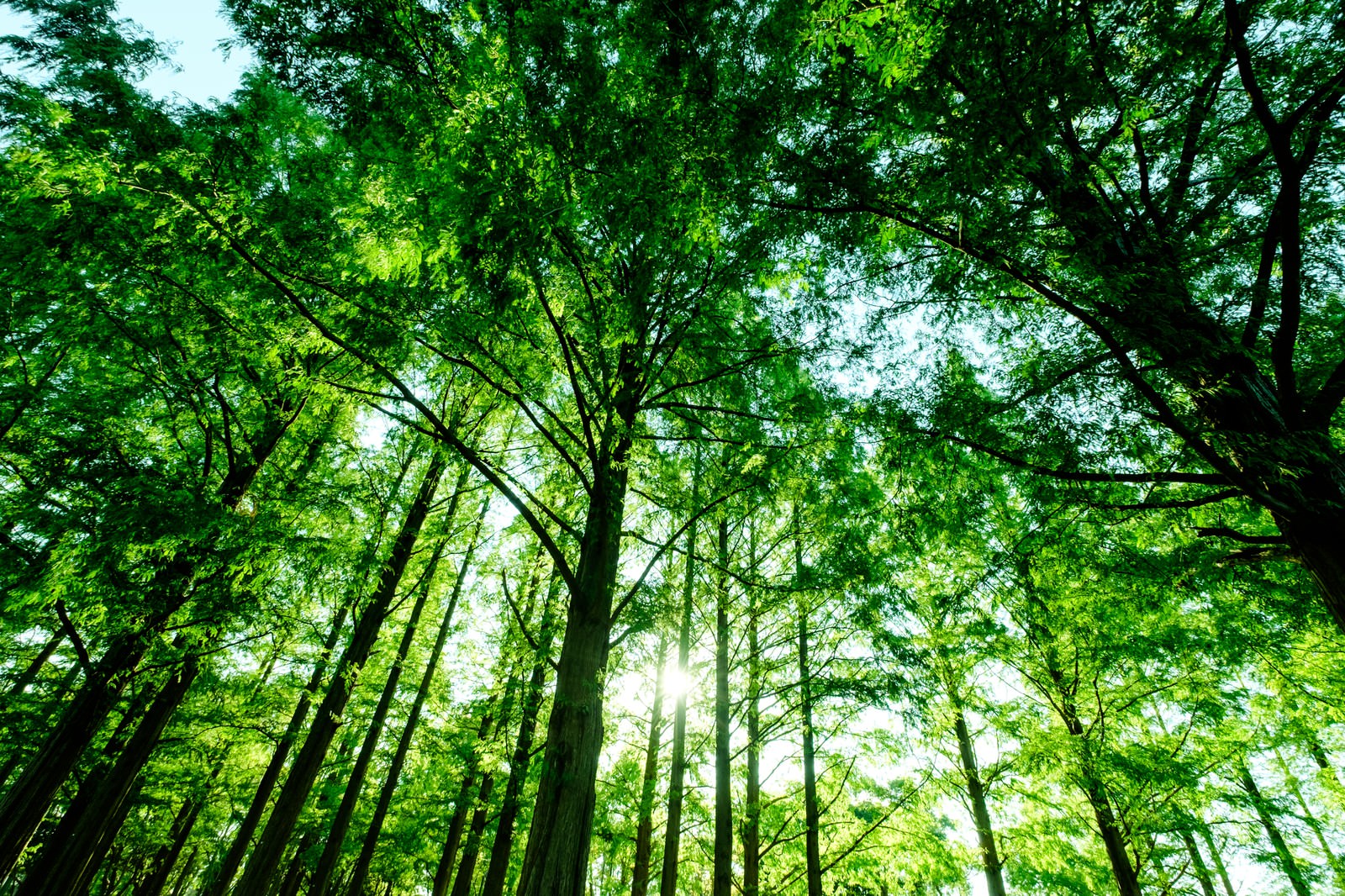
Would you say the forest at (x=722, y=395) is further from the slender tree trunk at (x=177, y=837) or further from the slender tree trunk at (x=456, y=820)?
the slender tree trunk at (x=177, y=837)

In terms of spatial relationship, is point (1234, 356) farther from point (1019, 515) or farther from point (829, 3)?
point (829, 3)

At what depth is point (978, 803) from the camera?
912cm

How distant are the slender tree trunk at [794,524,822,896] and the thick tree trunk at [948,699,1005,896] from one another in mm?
2508

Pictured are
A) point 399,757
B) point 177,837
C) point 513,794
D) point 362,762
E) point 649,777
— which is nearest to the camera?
point 513,794

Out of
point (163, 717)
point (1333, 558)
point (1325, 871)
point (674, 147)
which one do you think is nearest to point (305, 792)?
point (163, 717)

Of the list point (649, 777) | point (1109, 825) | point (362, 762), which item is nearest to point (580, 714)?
point (649, 777)

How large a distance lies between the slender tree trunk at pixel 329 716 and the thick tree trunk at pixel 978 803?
9.98 meters

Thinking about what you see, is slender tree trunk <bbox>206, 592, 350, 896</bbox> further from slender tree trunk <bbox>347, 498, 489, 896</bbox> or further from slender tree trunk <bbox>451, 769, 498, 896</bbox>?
slender tree trunk <bbox>451, 769, 498, 896</bbox>

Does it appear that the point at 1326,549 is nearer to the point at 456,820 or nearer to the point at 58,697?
the point at 58,697

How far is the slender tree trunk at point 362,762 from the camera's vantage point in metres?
9.09

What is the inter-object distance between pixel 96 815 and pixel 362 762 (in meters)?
4.06

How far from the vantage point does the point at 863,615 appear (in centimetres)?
662

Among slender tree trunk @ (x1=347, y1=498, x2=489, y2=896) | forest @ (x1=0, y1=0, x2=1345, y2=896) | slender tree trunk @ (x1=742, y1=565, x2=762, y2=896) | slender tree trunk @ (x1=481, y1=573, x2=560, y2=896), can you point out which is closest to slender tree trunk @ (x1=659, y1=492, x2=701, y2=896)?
forest @ (x1=0, y1=0, x2=1345, y2=896)

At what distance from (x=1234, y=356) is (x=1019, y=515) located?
208 centimetres
